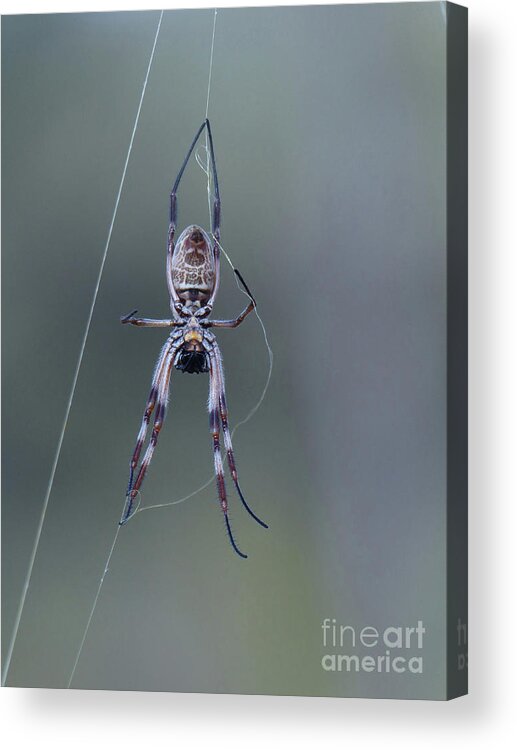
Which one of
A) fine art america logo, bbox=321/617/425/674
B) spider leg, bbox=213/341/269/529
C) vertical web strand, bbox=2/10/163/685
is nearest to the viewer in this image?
fine art america logo, bbox=321/617/425/674

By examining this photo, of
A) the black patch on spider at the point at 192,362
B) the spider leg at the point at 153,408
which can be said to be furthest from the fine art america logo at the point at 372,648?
the black patch on spider at the point at 192,362

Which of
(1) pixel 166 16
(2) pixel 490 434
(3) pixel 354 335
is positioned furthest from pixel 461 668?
(1) pixel 166 16

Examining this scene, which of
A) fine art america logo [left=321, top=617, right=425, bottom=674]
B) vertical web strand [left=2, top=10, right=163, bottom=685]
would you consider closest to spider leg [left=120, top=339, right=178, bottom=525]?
vertical web strand [left=2, top=10, right=163, bottom=685]

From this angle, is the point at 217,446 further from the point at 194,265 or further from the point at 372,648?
the point at 372,648

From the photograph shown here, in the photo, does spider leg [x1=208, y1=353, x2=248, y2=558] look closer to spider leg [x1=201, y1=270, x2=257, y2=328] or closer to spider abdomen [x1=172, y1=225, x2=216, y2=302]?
spider leg [x1=201, y1=270, x2=257, y2=328]

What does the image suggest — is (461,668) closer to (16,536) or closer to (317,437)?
(317,437)

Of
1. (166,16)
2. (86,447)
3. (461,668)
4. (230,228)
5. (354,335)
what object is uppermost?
(166,16)

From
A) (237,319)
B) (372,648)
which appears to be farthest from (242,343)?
(372,648)
